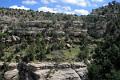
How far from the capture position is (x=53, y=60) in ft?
284

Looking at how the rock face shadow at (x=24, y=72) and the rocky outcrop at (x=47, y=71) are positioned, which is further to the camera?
the rock face shadow at (x=24, y=72)

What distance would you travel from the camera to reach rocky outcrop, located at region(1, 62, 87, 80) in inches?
3169

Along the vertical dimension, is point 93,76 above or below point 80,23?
below

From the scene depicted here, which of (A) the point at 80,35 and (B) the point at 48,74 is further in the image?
(A) the point at 80,35

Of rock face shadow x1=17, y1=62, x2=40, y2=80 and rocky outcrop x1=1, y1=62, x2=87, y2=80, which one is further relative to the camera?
rock face shadow x1=17, y1=62, x2=40, y2=80

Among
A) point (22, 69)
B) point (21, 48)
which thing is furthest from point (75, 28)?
point (22, 69)

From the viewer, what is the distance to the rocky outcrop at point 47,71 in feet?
264

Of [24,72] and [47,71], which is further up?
[47,71]

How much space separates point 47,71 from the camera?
8112 cm

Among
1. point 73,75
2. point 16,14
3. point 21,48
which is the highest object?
point 16,14

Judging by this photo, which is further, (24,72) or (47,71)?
(24,72)

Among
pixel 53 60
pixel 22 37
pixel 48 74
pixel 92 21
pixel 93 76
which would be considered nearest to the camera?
pixel 93 76

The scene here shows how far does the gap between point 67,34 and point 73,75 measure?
2767cm

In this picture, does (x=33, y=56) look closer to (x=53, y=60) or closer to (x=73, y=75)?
(x=53, y=60)
